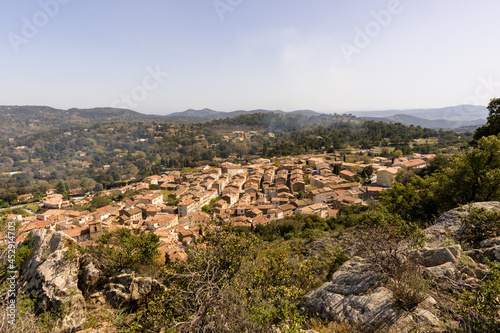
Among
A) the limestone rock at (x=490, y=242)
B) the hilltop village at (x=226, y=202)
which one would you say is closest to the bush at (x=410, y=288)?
the limestone rock at (x=490, y=242)

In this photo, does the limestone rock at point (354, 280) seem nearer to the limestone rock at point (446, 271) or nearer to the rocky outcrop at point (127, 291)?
the limestone rock at point (446, 271)

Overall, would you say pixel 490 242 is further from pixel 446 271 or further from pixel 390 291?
pixel 390 291

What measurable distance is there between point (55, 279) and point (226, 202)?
33424mm

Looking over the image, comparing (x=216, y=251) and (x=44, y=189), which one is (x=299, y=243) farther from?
(x=44, y=189)

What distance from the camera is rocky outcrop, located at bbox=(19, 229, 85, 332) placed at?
543 centimetres

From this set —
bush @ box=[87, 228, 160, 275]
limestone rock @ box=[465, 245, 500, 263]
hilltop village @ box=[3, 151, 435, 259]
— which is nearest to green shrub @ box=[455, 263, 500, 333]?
limestone rock @ box=[465, 245, 500, 263]

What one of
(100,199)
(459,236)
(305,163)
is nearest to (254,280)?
(459,236)

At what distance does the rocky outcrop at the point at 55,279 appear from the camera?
543 centimetres

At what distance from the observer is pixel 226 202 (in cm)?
3909

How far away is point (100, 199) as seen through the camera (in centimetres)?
4834

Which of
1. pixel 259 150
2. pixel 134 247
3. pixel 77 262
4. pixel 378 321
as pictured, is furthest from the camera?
pixel 259 150

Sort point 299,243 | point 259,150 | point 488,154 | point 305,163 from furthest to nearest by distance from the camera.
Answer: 1. point 259,150
2. point 305,163
3. point 299,243
4. point 488,154

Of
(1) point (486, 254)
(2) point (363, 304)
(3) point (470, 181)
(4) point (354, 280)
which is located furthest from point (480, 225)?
(3) point (470, 181)

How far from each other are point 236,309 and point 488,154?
1314 centimetres
